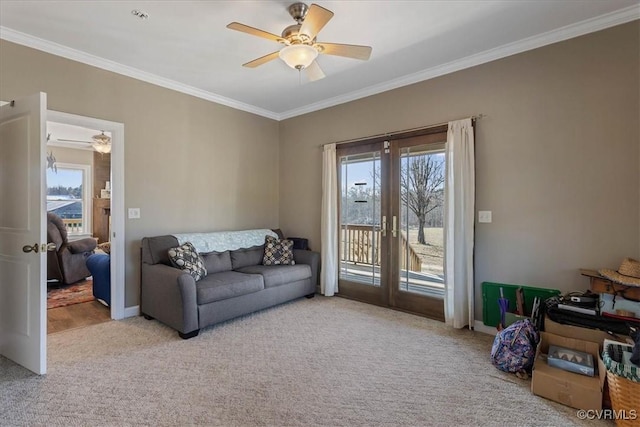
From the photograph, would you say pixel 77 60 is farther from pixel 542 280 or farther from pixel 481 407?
pixel 542 280

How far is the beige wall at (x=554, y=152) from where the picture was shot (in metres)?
2.62

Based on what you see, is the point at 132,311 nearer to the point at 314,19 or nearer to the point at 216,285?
the point at 216,285

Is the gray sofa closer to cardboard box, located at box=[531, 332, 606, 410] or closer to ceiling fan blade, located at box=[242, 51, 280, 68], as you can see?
ceiling fan blade, located at box=[242, 51, 280, 68]

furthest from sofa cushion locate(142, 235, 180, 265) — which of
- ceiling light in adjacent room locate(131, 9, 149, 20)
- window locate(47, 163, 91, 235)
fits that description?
window locate(47, 163, 91, 235)

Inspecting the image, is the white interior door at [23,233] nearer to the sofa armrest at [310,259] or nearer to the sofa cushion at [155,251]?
the sofa cushion at [155,251]

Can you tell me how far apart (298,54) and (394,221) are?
7.73 ft

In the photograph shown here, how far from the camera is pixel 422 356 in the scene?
2754 mm

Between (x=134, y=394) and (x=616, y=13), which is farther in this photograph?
(x=616, y=13)

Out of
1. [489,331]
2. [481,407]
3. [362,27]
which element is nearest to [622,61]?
[362,27]

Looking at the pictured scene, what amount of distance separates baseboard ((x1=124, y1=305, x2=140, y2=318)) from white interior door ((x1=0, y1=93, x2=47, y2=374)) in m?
1.09

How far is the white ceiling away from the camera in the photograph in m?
2.50

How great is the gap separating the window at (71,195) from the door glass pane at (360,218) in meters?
6.43

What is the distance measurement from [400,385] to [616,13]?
344 centimetres

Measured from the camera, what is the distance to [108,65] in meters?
3.45
